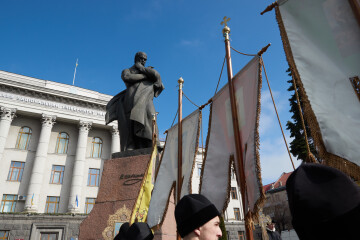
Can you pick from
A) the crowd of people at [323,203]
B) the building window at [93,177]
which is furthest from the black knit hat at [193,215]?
the building window at [93,177]

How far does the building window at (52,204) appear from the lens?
1023 inches

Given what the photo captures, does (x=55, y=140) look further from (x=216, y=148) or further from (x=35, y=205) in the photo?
(x=216, y=148)

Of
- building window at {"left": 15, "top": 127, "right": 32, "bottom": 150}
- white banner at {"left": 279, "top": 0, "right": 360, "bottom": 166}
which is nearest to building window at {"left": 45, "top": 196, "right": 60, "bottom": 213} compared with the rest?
building window at {"left": 15, "top": 127, "right": 32, "bottom": 150}

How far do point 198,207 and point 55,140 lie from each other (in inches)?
1243

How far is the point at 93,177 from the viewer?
2947cm

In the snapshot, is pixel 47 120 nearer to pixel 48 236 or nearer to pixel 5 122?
pixel 5 122

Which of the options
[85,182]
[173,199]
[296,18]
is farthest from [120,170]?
[85,182]

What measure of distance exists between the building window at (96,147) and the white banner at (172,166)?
26.8 metres

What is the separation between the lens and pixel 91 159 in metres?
30.2

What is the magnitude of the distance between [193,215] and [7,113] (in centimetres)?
3099

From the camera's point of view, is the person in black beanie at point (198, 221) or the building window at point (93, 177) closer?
the person in black beanie at point (198, 221)

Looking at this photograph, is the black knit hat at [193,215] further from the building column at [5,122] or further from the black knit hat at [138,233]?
the building column at [5,122]

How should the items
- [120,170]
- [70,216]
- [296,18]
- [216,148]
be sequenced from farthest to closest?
[70,216]
[120,170]
[216,148]
[296,18]

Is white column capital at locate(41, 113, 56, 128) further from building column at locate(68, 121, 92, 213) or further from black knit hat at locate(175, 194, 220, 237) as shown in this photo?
black knit hat at locate(175, 194, 220, 237)
